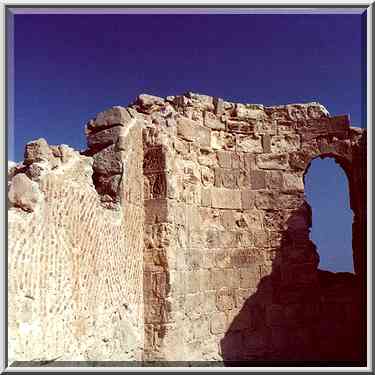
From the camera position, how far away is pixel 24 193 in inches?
186

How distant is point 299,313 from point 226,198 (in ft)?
7.31

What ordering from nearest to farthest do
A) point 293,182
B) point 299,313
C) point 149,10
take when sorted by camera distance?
point 149,10, point 299,313, point 293,182

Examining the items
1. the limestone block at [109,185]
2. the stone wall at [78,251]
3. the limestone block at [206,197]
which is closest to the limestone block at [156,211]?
the stone wall at [78,251]

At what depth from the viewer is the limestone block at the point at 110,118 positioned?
663 cm

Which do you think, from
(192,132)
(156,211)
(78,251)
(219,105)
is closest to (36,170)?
(78,251)

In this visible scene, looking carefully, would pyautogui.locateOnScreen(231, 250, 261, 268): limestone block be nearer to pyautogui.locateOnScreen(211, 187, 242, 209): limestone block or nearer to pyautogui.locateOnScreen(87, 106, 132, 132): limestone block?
pyautogui.locateOnScreen(211, 187, 242, 209): limestone block

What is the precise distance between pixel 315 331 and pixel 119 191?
14.6 feet

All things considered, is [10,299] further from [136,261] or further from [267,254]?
[267,254]

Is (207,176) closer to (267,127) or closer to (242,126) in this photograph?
(242,126)

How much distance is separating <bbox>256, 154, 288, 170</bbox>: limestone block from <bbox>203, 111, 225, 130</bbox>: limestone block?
2.91ft

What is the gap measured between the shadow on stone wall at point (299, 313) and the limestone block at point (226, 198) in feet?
3.23

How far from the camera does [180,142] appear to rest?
7.80 meters

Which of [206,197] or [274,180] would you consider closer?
[206,197]

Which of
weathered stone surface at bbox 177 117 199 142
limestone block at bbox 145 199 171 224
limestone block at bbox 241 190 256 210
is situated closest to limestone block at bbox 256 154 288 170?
limestone block at bbox 241 190 256 210
